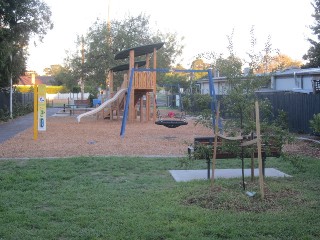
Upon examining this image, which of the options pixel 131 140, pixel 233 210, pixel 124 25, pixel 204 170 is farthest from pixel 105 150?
pixel 124 25

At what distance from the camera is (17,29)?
24.8 metres

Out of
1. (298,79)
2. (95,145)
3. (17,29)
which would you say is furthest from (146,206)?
(298,79)

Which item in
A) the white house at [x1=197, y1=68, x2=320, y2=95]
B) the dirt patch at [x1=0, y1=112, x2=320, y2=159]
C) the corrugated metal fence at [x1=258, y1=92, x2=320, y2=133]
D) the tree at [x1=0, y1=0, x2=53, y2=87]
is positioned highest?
the tree at [x1=0, y1=0, x2=53, y2=87]

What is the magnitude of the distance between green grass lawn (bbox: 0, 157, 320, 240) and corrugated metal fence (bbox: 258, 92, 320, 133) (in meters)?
8.72

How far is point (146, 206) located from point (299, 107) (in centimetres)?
1399

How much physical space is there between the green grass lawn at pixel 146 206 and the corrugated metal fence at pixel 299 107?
8.72 metres

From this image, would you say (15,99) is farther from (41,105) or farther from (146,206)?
(146,206)

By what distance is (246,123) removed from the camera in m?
7.92

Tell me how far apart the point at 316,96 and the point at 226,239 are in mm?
13761

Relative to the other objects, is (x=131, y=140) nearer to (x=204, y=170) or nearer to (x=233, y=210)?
(x=204, y=170)

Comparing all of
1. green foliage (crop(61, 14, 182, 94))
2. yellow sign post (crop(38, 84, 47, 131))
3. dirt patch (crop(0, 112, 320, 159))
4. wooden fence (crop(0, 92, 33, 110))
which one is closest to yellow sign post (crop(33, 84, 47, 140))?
yellow sign post (crop(38, 84, 47, 131))

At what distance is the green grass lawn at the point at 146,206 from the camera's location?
5457 mm

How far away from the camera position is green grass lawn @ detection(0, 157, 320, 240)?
546 centimetres

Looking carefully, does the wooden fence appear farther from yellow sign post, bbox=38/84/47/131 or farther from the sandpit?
yellow sign post, bbox=38/84/47/131
